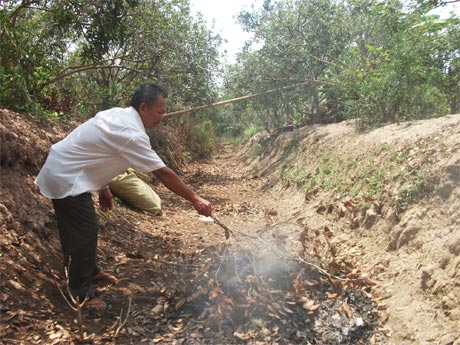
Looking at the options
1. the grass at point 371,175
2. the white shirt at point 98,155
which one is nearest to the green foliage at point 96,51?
the white shirt at point 98,155

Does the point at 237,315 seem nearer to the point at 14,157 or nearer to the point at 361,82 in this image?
the point at 14,157

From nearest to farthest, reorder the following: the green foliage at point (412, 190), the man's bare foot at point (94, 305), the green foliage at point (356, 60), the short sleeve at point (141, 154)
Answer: the short sleeve at point (141, 154) < the man's bare foot at point (94, 305) < the green foliage at point (412, 190) < the green foliage at point (356, 60)

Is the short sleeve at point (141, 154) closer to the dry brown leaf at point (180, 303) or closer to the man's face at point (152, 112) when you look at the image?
the man's face at point (152, 112)

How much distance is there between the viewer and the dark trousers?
267 centimetres

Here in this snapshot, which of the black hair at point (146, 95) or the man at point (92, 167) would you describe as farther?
the black hair at point (146, 95)

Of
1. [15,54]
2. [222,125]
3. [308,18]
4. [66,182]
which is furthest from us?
[222,125]

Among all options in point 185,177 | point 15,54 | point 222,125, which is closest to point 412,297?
point 15,54

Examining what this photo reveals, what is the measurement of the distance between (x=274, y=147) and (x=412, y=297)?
10421 millimetres

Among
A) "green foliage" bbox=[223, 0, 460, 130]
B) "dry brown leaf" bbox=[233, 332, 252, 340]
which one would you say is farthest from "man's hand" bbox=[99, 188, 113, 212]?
"green foliage" bbox=[223, 0, 460, 130]

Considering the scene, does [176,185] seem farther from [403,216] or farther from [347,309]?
[403,216]

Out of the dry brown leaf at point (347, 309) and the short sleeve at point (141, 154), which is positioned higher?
the short sleeve at point (141, 154)

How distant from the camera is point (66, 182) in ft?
8.39

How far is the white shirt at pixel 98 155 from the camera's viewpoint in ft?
7.99

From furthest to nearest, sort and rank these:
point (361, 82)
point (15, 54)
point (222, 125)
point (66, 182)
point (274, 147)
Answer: point (222, 125)
point (274, 147)
point (361, 82)
point (15, 54)
point (66, 182)
